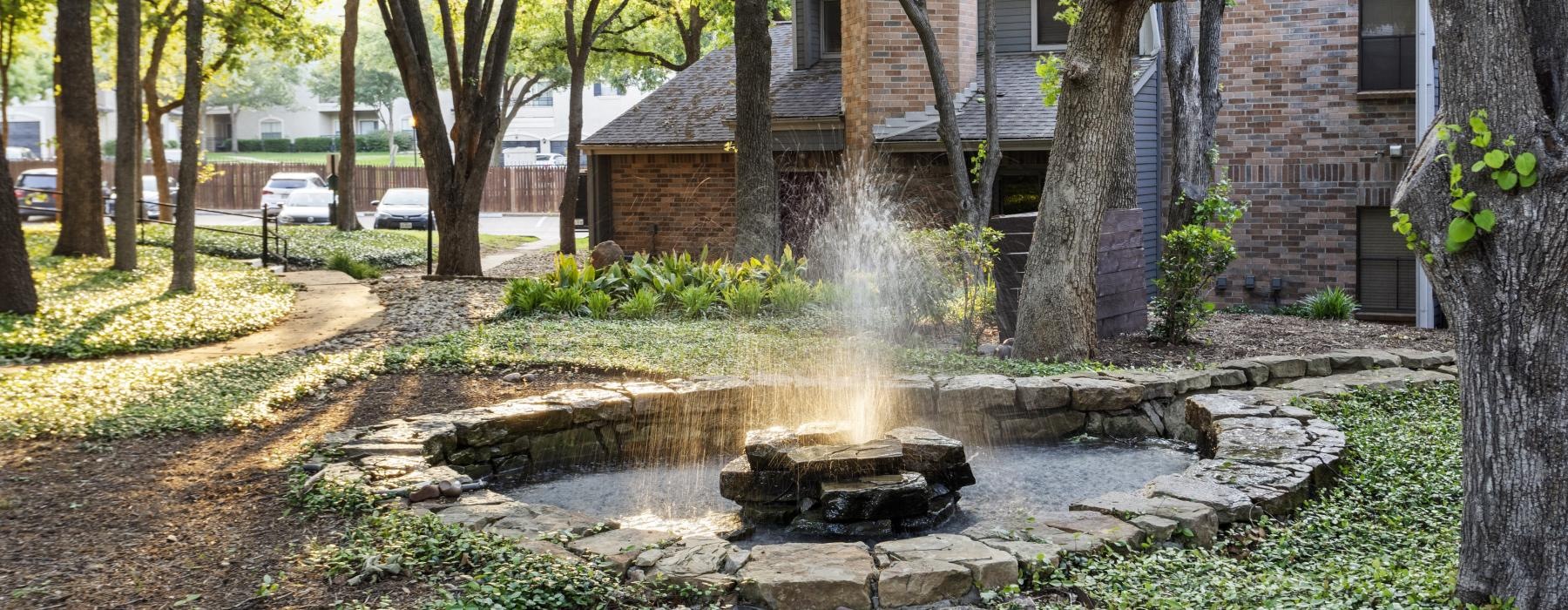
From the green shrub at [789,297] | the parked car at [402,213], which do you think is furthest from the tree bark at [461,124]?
the parked car at [402,213]

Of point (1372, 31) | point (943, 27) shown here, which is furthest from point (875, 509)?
Result: point (1372, 31)

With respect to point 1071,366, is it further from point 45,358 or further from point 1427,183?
point 45,358

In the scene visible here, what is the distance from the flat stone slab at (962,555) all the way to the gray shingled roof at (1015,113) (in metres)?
11.1

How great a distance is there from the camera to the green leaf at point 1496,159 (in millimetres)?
4047

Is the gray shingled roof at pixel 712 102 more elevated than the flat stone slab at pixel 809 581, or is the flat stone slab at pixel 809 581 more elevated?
the gray shingled roof at pixel 712 102

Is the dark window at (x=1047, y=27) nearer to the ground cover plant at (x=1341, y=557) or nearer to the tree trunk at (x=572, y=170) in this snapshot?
the tree trunk at (x=572, y=170)

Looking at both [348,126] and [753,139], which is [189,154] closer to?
[753,139]

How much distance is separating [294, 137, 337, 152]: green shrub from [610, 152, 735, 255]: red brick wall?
42058 mm

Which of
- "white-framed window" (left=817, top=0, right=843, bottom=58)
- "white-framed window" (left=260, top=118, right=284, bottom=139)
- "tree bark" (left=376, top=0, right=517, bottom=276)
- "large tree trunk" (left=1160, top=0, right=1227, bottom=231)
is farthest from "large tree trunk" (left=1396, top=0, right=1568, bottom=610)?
"white-framed window" (left=260, top=118, right=284, bottom=139)

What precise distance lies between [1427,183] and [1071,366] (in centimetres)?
548

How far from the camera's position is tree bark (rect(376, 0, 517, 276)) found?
1733 cm

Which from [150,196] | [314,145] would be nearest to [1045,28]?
[150,196]

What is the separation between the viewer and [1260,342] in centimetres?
1209

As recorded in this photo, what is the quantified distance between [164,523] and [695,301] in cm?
735
